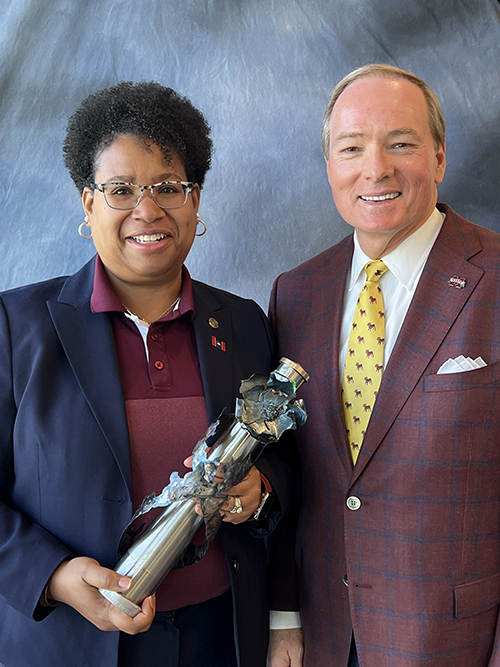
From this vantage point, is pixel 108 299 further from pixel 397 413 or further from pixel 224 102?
pixel 224 102

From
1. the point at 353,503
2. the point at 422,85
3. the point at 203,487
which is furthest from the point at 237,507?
the point at 422,85

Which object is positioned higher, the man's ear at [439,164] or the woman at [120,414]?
the man's ear at [439,164]

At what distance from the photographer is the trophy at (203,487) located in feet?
3.48

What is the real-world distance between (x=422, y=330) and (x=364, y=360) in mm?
141

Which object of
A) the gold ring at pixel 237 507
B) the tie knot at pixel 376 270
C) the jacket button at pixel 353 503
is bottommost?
the jacket button at pixel 353 503

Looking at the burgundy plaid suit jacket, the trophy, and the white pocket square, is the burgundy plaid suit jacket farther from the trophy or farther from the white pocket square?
the trophy

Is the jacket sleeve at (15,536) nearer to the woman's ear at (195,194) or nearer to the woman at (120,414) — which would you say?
the woman at (120,414)

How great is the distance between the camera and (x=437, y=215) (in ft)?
4.73

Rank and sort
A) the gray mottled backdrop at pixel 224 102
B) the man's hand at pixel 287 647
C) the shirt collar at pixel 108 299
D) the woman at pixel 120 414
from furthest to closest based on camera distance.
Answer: the gray mottled backdrop at pixel 224 102 < the man's hand at pixel 287 647 < the shirt collar at pixel 108 299 < the woman at pixel 120 414

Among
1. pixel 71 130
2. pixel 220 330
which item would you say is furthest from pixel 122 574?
pixel 71 130

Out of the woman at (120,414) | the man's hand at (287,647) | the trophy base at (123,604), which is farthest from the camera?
the man's hand at (287,647)

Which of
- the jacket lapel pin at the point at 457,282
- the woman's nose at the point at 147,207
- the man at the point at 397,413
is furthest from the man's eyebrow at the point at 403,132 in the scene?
the woman's nose at the point at 147,207

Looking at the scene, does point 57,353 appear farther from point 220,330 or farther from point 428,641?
point 428,641

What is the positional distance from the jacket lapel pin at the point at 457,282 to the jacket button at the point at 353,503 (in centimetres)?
49
